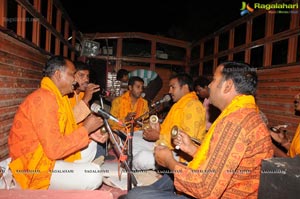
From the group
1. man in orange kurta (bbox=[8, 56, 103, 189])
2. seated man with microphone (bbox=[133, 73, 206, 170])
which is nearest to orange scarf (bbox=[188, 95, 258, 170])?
man in orange kurta (bbox=[8, 56, 103, 189])

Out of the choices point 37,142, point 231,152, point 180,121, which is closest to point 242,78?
point 231,152

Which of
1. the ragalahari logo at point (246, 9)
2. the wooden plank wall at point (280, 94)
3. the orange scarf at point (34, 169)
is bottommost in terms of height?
the orange scarf at point (34, 169)

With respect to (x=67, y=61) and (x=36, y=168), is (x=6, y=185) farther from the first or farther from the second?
(x=67, y=61)

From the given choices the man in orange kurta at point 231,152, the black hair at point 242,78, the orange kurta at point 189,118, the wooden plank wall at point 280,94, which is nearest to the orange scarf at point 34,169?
the man in orange kurta at point 231,152

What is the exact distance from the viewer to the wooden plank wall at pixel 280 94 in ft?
12.6

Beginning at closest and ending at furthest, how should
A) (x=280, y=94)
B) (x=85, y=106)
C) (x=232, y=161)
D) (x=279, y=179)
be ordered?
(x=279, y=179), (x=232, y=161), (x=85, y=106), (x=280, y=94)

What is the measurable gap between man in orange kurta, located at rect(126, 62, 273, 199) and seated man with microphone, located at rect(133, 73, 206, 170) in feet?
5.04

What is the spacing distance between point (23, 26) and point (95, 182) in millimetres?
2510

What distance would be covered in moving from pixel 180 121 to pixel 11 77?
2444 mm

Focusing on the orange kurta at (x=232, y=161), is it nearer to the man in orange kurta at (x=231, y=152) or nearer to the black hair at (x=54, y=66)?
the man in orange kurta at (x=231, y=152)

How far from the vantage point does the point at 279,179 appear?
4.76ft

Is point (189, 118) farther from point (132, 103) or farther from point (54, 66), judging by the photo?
point (132, 103)

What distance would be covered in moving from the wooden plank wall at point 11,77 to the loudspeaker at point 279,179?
9.39 ft

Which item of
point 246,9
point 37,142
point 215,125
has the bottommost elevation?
point 37,142
